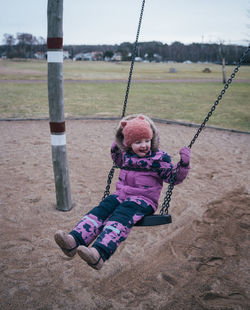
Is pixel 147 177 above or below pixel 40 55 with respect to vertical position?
below

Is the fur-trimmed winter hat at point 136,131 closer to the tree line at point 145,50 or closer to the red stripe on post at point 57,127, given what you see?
the red stripe on post at point 57,127

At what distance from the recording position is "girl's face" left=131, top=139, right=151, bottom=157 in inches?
92.7

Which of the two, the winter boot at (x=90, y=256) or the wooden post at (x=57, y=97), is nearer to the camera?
the winter boot at (x=90, y=256)

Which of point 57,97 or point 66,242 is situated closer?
point 66,242

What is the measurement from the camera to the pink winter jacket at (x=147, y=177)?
7.72ft

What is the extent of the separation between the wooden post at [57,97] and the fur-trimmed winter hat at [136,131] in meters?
0.98

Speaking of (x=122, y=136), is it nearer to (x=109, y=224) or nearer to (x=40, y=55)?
(x=109, y=224)

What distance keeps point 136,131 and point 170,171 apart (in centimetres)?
41

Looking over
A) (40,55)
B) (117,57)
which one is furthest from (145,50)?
(40,55)

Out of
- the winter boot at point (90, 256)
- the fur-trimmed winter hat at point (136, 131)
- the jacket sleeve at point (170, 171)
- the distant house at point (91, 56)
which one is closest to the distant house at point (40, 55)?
the distant house at point (91, 56)

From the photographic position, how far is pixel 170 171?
2.40 meters

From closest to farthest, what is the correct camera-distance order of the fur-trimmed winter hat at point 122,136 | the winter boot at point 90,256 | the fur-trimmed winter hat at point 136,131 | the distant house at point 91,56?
1. the winter boot at point 90,256
2. the fur-trimmed winter hat at point 136,131
3. the fur-trimmed winter hat at point 122,136
4. the distant house at point 91,56

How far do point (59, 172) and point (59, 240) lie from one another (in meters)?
1.41

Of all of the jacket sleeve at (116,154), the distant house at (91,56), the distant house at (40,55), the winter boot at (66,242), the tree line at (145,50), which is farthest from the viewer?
the distant house at (91,56)
